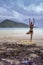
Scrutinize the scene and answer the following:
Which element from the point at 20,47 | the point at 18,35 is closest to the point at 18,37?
the point at 18,35

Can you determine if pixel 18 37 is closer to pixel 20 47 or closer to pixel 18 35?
pixel 18 35

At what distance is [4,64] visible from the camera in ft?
4.37

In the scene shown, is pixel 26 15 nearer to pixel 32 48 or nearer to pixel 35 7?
pixel 35 7

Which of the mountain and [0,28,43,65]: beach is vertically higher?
the mountain

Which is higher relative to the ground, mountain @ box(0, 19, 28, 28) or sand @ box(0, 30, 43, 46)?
mountain @ box(0, 19, 28, 28)

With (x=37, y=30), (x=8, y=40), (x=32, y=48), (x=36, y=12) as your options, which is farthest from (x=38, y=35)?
(x=8, y=40)

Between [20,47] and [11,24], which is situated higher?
[11,24]

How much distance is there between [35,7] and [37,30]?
1.15 ft

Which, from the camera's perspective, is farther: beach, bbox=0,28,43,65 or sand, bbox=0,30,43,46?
sand, bbox=0,30,43,46

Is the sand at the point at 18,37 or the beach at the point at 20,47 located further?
the sand at the point at 18,37

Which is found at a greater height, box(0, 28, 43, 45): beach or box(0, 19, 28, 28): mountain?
box(0, 19, 28, 28): mountain

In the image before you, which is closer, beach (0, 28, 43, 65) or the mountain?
beach (0, 28, 43, 65)

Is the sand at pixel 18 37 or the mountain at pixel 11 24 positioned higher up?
the mountain at pixel 11 24

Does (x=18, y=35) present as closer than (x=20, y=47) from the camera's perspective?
No
